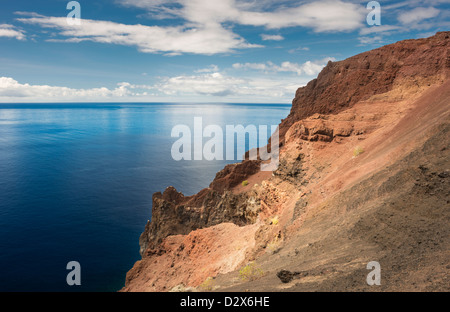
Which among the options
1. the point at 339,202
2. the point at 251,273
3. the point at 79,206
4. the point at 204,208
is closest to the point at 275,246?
the point at 251,273

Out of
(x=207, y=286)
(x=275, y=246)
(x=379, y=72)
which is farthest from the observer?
(x=379, y=72)

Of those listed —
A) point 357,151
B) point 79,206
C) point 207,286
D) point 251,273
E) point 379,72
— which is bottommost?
point 79,206

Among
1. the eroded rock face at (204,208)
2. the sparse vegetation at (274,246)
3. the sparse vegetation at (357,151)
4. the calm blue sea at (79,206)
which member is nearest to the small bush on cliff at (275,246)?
the sparse vegetation at (274,246)

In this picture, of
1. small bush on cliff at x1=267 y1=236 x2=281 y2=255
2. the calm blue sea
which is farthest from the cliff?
the calm blue sea

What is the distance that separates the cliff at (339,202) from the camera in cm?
888

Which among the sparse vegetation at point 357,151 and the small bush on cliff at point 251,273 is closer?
the small bush on cliff at point 251,273

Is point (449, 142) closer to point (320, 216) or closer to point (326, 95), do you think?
point (320, 216)

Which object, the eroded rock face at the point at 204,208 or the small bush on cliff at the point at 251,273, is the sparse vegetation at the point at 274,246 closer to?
the small bush on cliff at the point at 251,273

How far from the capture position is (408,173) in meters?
11.6

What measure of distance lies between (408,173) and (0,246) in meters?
60.3

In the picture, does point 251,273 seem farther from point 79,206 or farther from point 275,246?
point 79,206

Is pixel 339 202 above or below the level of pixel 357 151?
below

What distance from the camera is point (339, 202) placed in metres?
14.2
